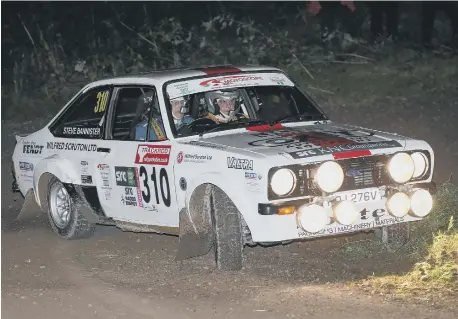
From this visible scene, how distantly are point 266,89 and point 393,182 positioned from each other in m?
1.83

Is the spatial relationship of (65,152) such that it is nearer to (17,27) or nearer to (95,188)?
(95,188)

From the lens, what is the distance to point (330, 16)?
20391 mm

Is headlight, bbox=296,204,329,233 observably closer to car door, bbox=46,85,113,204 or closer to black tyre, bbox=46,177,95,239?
car door, bbox=46,85,113,204

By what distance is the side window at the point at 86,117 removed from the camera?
9.18 metres

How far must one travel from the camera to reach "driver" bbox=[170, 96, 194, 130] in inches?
336

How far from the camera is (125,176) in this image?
8648 mm

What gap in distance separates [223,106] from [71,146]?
1.58 meters

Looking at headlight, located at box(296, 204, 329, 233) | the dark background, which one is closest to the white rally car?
headlight, located at box(296, 204, 329, 233)

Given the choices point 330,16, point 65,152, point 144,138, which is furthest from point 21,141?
point 330,16

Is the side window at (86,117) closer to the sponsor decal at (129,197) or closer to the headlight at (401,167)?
the sponsor decal at (129,197)

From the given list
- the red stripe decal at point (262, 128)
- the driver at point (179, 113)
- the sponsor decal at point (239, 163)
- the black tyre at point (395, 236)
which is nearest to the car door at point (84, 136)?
the driver at point (179, 113)

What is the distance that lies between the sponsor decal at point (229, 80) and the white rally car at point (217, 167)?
1cm

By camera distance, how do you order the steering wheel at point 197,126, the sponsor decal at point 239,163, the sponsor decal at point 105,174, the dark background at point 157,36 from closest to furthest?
the sponsor decal at point 239,163, the steering wheel at point 197,126, the sponsor decal at point 105,174, the dark background at point 157,36

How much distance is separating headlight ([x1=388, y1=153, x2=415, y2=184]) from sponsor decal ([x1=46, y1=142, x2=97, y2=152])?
284 cm
